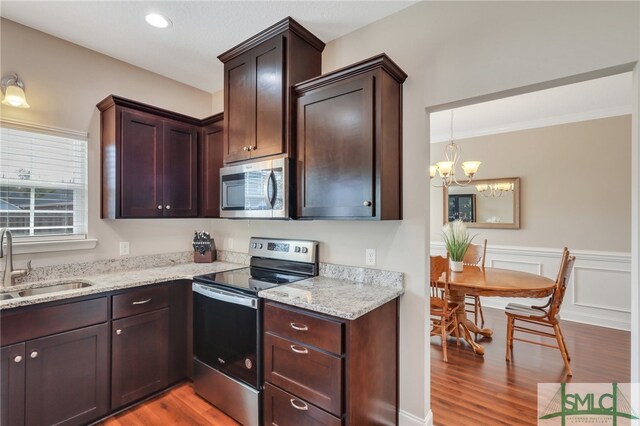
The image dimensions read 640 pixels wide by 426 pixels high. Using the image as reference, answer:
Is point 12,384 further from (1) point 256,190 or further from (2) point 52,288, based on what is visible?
(1) point 256,190

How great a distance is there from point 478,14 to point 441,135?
11.7 feet

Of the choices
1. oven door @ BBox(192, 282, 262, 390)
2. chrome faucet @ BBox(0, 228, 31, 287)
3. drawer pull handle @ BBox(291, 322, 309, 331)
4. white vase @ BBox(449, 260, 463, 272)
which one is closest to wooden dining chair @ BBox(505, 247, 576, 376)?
white vase @ BBox(449, 260, 463, 272)

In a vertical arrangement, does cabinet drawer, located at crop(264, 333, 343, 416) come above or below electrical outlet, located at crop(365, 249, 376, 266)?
below

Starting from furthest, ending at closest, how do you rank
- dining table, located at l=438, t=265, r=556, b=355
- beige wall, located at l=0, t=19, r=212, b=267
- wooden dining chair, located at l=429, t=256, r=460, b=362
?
1. wooden dining chair, located at l=429, t=256, r=460, b=362
2. dining table, located at l=438, t=265, r=556, b=355
3. beige wall, located at l=0, t=19, r=212, b=267

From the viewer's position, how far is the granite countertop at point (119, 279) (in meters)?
1.79

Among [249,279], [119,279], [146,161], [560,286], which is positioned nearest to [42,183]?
[146,161]

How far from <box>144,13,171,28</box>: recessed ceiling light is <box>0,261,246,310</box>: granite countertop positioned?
187cm

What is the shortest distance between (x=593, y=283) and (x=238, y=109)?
474 centimetres

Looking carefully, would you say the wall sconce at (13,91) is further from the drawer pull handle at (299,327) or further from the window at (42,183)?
the drawer pull handle at (299,327)

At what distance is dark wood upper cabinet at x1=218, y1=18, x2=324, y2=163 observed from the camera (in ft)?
6.95

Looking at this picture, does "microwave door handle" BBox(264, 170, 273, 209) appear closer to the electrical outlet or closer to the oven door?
the oven door

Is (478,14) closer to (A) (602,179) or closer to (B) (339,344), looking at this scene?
(B) (339,344)

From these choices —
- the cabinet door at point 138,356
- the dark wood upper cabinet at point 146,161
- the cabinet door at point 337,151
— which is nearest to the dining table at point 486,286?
the cabinet door at point 337,151

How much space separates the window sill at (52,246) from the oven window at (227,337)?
3.26ft
